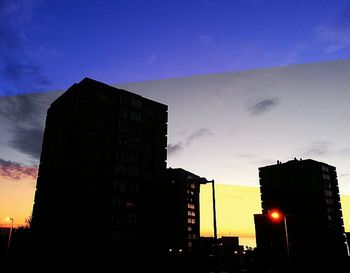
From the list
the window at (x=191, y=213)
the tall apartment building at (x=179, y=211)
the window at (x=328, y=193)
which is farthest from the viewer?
the window at (x=191, y=213)

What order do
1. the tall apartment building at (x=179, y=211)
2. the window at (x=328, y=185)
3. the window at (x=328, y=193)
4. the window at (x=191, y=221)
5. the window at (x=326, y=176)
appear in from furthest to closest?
the window at (x=191, y=221) → the tall apartment building at (x=179, y=211) → the window at (x=326, y=176) → the window at (x=328, y=185) → the window at (x=328, y=193)

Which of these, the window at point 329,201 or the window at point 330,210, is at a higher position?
the window at point 329,201

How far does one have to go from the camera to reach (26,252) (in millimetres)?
61438

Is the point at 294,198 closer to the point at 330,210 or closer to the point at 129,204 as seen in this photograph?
the point at 330,210

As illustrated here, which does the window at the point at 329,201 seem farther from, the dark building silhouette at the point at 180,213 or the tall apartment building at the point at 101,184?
the tall apartment building at the point at 101,184

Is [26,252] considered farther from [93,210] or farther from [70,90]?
[70,90]

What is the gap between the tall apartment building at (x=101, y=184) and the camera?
63188 millimetres

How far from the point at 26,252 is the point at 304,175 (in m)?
105

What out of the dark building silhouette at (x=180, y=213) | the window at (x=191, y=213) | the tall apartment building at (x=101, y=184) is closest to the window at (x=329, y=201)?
the dark building silhouette at (x=180, y=213)

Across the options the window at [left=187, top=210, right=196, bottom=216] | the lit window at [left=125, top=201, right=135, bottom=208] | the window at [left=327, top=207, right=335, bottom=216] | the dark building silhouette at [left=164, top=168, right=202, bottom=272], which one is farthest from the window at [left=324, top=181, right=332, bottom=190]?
the lit window at [left=125, top=201, right=135, bottom=208]

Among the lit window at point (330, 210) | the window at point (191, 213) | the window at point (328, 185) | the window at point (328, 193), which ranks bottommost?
the lit window at point (330, 210)

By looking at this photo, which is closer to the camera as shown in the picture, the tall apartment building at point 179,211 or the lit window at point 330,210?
the lit window at point 330,210

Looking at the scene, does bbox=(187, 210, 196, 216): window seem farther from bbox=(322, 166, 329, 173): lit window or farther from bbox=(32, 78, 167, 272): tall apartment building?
bbox=(32, 78, 167, 272): tall apartment building

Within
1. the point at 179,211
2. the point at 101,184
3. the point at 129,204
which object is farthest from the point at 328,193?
the point at 101,184
